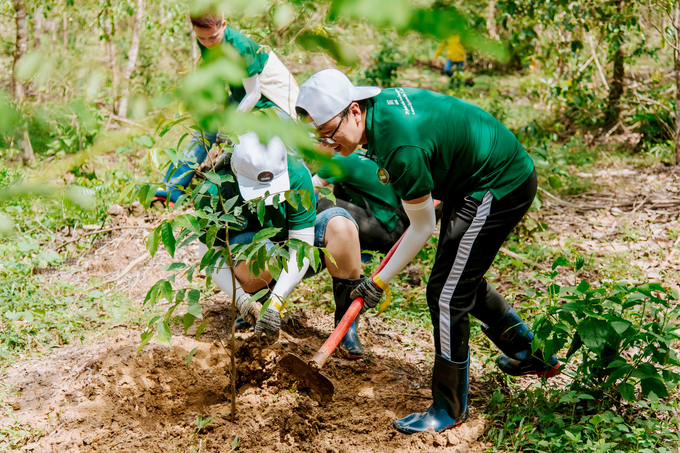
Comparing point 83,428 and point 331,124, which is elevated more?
point 331,124

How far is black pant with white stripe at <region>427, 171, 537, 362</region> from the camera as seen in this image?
6.99ft

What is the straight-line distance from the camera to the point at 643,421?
206cm

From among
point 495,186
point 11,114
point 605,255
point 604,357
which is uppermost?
point 11,114

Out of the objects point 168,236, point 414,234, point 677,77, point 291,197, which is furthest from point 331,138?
point 677,77

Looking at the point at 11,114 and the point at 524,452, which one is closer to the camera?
the point at 11,114

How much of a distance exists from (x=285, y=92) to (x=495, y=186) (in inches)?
83.5

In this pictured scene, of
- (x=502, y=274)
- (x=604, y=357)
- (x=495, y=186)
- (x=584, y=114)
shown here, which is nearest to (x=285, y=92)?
(x=502, y=274)

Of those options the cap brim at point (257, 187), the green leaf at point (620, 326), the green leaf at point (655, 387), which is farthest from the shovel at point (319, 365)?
the green leaf at point (655, 387)

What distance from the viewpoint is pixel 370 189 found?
381 centimetres

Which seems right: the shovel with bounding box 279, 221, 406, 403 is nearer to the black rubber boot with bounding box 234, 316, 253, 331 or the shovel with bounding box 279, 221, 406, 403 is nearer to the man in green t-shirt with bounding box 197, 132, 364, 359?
the man in green t-shirt with bounding box 197, 132, 364, 359

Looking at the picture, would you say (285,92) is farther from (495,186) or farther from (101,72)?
(101,72)

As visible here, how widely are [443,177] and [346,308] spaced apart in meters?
1.11

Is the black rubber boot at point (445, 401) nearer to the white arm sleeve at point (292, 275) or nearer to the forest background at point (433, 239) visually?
the forest background at point (433, 239)

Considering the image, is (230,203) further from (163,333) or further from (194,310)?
(163,333)
